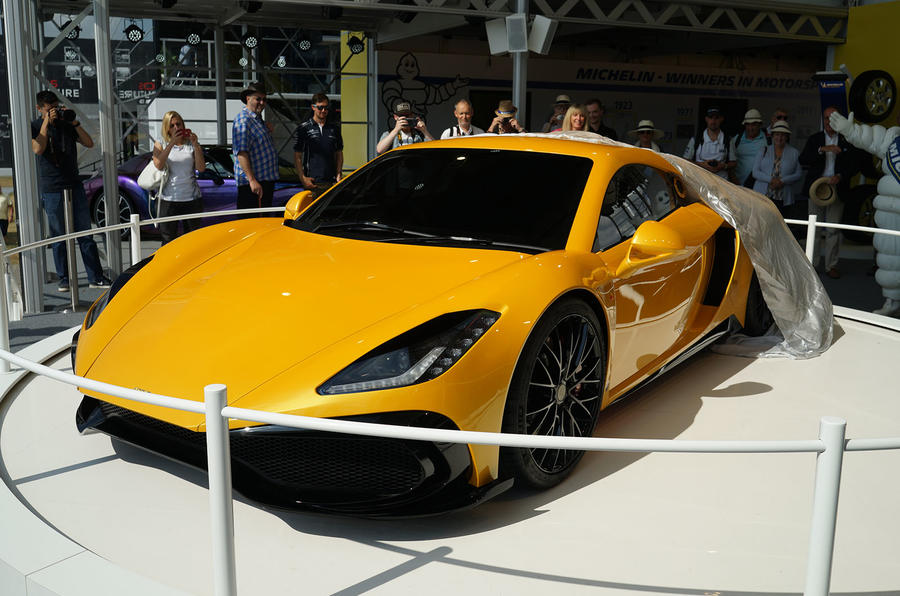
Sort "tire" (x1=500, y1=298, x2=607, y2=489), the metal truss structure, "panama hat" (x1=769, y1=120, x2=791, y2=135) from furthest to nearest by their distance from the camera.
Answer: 1. the metal truss structure
2. "panama hat" (x1=769, y1=120, x2=791, y2=135)
3. "tire" (x1=500, y1=298, x2=607, y2=489)

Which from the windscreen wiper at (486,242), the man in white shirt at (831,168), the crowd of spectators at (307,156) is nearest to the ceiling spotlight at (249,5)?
the crowd of spectators at (307,156)

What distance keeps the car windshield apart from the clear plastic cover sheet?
1.02 m

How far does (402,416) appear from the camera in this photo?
2.68 metres

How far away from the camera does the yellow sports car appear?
2730 millimetres

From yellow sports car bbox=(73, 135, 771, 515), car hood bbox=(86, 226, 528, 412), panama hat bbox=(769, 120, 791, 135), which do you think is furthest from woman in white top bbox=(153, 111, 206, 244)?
panama hat bbox=(769, 120, 791, 135)

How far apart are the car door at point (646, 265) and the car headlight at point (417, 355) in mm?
951

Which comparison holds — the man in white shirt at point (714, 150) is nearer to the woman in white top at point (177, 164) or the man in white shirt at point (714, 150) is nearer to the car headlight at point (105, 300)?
the woman in white top at point (177, 164)

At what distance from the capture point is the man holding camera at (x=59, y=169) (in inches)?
291

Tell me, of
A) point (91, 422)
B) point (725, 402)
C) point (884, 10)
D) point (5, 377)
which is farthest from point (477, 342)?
point (884, 10)

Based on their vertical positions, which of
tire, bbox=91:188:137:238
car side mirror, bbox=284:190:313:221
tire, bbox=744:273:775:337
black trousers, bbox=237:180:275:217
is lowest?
tire, bbox=744:273:775:337

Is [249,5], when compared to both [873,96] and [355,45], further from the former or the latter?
[873,96]

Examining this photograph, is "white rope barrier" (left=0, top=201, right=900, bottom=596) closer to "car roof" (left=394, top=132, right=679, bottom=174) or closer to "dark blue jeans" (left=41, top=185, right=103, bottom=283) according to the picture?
"car roof" (left=394, top=132, right=679, bottom=174)

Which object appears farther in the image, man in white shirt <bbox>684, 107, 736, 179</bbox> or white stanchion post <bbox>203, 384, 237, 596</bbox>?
man in white shirt <bbox>684, 107, 736, 179</bbox>

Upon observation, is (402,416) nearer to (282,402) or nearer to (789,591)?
(282,402)
